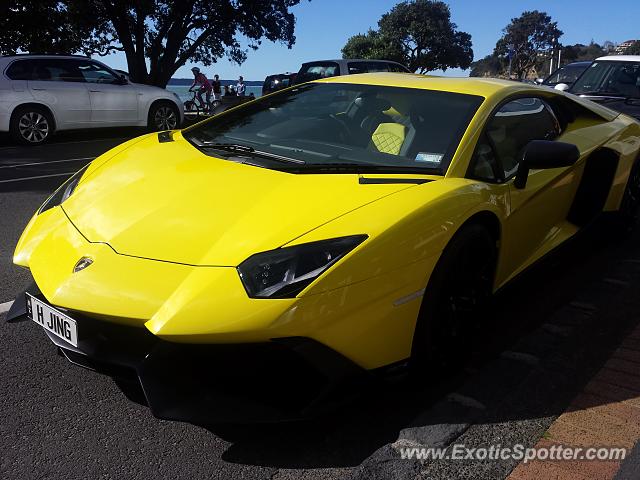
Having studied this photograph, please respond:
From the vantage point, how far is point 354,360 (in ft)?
6.91

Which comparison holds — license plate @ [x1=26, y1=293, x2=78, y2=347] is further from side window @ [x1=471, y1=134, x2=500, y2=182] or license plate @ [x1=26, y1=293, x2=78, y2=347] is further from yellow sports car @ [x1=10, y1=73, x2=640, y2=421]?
side window @ [x1=471, y1=134, x2=500, y2=182]

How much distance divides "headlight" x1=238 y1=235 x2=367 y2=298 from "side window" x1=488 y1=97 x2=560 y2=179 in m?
1.22

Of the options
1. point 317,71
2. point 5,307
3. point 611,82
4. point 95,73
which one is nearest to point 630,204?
point 5,307

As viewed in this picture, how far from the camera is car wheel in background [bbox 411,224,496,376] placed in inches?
93.2

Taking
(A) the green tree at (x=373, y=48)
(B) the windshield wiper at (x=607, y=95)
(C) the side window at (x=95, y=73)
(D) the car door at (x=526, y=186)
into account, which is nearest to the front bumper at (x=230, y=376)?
(D) the car door at (x=526, y=186)

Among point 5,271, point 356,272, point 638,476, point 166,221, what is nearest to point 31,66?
point 5,271

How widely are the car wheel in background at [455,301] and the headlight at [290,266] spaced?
0.46 m

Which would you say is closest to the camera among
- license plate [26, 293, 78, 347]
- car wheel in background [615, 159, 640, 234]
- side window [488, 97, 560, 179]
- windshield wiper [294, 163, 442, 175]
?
license plate [26, 293, 78, 347]

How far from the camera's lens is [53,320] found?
7.36 feet

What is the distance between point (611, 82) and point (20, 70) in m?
9.20

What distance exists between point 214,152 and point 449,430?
1715 mm

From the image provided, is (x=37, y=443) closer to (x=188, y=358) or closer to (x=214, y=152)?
(x=188, y=358)

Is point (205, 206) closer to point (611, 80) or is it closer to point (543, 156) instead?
point (543, 156)

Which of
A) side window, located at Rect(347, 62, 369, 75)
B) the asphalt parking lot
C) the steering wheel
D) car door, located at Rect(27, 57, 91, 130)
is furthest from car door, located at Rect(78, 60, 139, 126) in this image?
the steering wheel
